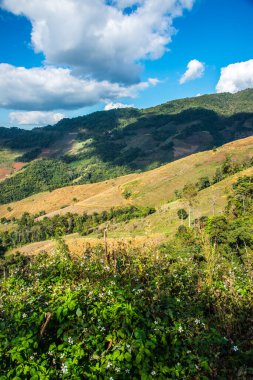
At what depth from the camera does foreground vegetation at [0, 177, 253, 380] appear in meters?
4.78

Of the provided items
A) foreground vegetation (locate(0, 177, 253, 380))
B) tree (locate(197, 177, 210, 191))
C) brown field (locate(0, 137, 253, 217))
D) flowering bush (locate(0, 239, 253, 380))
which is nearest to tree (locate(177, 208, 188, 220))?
tree (locate(197, 177, 210, 191))

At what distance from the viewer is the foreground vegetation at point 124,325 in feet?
15.7

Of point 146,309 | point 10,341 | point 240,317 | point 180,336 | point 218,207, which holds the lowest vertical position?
point 218,207

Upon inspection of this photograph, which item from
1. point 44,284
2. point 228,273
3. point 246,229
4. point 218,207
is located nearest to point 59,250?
point 44,284

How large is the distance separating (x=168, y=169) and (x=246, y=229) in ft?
469

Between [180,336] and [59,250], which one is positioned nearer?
[180,336]

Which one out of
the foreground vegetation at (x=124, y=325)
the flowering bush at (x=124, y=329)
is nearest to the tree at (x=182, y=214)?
the foreground vegetation at (x=124, y=325)

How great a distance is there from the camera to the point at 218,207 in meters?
93.4

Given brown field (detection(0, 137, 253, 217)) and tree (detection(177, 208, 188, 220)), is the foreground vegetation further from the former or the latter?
brown field (detection(0, 137, 253, 217))

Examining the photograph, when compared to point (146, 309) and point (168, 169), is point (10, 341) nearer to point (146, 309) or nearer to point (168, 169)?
point (146, 309)

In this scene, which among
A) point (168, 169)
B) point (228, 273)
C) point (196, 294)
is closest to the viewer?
point (196, 294)

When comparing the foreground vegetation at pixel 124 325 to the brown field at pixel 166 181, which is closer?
the foreground vegetation at pixel 124 325

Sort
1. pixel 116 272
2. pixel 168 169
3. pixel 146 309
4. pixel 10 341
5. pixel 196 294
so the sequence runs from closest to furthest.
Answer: pixel 10 341 < pixel 146 309 < pixel 196 294 < pixel 116 272 < pixel 168 169

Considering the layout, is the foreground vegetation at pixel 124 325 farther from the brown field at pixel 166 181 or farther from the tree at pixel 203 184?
the brown field at pixel 166 181
